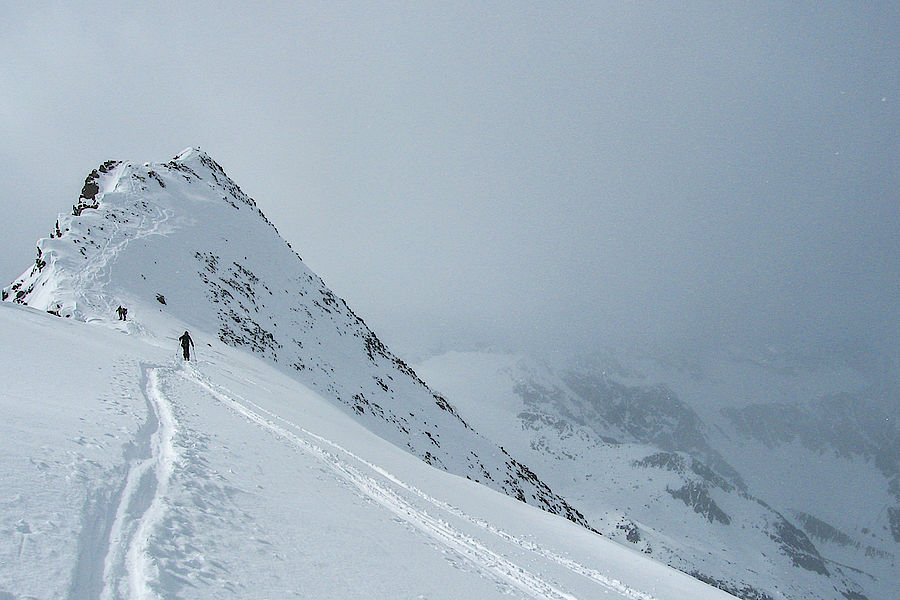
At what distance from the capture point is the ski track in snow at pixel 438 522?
10.6m

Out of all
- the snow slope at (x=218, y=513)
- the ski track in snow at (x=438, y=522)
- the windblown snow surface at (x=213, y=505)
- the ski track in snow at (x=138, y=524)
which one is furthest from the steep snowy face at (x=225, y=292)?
the ski track in snow at (x=138, y=524)

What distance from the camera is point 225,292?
4838 centimetres

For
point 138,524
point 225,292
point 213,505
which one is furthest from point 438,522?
point 225,292

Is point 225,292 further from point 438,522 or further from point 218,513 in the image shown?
point 218,513

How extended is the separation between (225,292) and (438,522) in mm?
42346

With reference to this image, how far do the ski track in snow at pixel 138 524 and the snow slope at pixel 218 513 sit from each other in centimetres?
3

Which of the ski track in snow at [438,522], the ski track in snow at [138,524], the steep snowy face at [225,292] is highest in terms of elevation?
the steep snowy face at [225,292]

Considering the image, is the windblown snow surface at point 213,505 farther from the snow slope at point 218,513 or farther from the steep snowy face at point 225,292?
the steep snowy face at point 225,292

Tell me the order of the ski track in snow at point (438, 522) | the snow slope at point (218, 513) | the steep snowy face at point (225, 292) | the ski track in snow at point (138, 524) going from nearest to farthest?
the ski track in snow at point (138, 524), the snow slope at point (218, 513), the ski track in snow at point (438, 522), the steep snowy face at point (225, 292)

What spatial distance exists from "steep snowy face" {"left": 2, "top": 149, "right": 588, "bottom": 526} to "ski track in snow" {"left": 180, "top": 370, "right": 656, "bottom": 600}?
17.7m

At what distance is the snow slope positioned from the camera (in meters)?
5.43

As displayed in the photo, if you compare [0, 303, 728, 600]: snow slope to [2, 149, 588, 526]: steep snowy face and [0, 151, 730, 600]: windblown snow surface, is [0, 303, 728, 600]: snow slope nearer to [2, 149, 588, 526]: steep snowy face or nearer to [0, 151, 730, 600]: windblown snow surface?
[0, 151, 730, 600]: windblown snow surface

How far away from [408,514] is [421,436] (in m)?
38.5

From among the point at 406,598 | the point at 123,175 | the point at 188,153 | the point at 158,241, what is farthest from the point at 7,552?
the point at 188,153
